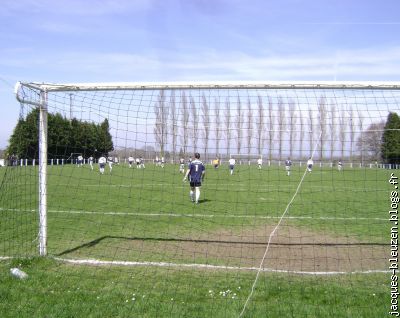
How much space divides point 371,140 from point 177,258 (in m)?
4.71

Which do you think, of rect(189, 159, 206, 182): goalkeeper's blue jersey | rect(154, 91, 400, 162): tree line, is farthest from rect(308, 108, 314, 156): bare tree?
rect(189, 159, 206, 182): goalkeeper's blue jersey

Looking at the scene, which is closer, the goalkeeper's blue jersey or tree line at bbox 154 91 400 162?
tree line at bbox 154 91 400 162

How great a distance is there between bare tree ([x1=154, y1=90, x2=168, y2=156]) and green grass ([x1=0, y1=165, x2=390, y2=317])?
2124mm

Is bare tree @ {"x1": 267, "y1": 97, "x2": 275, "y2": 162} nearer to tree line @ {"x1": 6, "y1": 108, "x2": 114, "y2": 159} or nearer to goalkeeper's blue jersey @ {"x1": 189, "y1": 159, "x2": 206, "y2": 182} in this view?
tree line @ {"x1": 6, "y1": 108, "x2": 114, "y2": 159}

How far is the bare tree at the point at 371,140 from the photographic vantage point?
29.1 feet

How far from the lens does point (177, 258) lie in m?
8.05

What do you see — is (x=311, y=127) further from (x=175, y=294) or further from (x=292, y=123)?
(x=175, y=294)

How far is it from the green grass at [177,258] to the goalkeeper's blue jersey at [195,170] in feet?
3.88

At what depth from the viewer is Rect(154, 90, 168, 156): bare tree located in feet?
27.6

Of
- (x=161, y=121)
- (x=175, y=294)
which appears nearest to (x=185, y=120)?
(x=161, y=121)

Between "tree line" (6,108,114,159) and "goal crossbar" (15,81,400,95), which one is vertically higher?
"goal crossbar" (15,81,400,95)

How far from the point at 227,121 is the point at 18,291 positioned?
175 inches

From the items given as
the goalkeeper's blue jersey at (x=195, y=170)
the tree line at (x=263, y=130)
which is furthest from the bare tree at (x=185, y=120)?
the goalkeeper's blue jersey at (x=195, y=170)

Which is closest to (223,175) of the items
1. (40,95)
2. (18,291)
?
(40,95)
